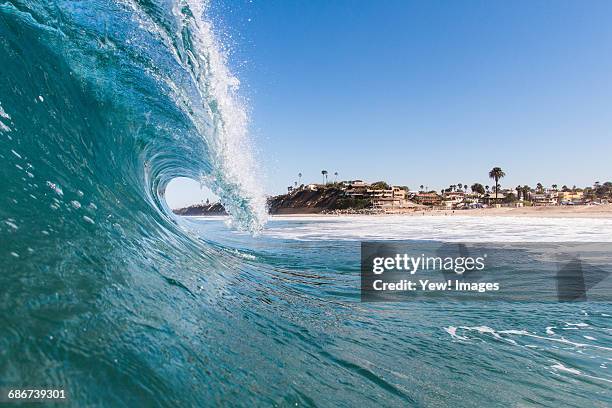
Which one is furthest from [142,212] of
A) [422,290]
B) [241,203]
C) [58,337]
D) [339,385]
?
[241,203]

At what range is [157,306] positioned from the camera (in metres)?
2.91

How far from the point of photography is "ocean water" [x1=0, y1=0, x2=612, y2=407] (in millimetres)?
2064

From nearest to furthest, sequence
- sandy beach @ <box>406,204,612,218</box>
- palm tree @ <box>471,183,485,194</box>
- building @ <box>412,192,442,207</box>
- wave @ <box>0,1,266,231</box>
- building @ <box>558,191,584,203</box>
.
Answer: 1. wave @ <box>0,1,266,231</box>
2. sandy beach @ <box>406,204,612,218</box>
3. building @ <box>412,192,442,207</box>
4. building @ <box>558,191,584,203</box>
5. palm tree @ <box>471,183,485,194</box>

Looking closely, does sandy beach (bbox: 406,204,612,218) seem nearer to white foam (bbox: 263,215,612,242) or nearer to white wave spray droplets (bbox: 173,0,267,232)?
white foam (bbox: 263,215,612,242)

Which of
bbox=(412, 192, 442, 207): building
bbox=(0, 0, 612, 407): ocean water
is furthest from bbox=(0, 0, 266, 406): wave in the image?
bbox=(412, 192, 442, 207): building

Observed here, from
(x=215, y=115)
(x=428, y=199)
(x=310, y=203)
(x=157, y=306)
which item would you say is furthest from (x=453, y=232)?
(x=428, y=199)

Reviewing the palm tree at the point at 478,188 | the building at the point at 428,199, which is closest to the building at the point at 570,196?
the palm tree at the point at 478,188

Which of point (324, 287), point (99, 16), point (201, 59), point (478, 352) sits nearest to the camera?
point (478, 352)

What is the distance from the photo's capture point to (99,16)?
5.27 meters

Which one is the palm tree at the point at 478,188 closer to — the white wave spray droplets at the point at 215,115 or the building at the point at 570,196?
the building at the point at 570,196

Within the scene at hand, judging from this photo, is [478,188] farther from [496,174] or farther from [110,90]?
[110,90]

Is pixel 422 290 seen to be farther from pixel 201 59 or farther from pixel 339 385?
pixel 201 59

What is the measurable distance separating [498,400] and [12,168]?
4.18 m

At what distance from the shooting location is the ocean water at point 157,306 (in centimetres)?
206
